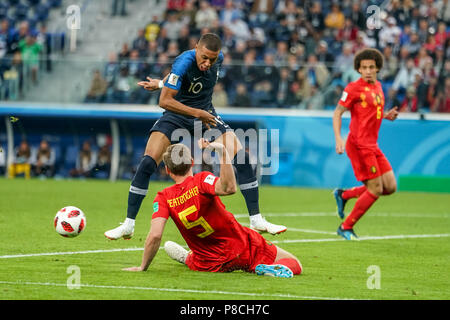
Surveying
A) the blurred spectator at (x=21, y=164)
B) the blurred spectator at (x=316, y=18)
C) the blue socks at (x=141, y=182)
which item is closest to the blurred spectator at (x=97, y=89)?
the blurred spectator at (x=21, y=164)

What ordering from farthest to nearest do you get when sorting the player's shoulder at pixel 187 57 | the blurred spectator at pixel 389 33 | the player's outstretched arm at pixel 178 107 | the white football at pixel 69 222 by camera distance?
the blurred spectator at pixel 389 33, the player's shoulder at pixel 187 57, the player's outstretched arm at pixel 178 107, the white football at pixel 69 222

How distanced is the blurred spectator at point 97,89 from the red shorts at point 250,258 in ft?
58.8

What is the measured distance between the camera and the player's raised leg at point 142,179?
9188 mm

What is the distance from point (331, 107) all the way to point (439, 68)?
10.4 feet

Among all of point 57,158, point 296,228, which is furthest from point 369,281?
point 57,158

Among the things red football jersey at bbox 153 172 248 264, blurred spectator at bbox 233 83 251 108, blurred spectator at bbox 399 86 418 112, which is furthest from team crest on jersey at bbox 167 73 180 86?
blurred spectator at bbox 233 83 251 108

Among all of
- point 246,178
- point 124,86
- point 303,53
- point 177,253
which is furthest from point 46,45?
point 177,253

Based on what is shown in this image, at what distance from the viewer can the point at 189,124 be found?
10.0 m

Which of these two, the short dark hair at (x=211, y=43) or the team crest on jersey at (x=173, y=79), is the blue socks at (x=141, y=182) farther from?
the short dark hair at (x=211, y=43)

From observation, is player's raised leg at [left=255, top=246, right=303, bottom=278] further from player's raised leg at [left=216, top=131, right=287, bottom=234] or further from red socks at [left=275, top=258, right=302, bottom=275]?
player's raised leg at [left=216, top=131, right=287, bottom=234]

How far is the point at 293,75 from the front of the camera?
2459 centimetres

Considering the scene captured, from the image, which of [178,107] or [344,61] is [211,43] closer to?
[178,107]

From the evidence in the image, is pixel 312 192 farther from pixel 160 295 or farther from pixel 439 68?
pixel 160 295

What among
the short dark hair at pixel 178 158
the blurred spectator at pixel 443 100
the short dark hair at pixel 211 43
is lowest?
the blurred spectator at pixel 443 100
